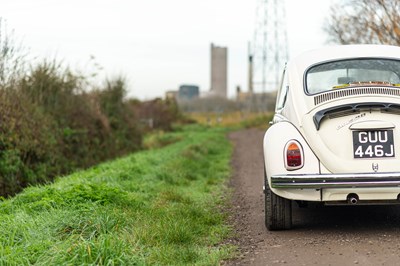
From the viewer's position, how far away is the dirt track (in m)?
5.36

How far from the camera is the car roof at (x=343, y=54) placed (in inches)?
272

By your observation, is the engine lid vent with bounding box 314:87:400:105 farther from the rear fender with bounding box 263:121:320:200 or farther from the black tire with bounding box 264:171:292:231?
the black tire with bounding box 264:171:292:231

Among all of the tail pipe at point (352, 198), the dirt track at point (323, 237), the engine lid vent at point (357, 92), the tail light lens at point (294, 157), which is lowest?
the dirt track at point (323, 237)

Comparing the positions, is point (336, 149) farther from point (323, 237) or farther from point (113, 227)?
point (113, 227)

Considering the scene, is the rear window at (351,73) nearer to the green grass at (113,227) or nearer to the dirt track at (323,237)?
the dirt track at (323,237)

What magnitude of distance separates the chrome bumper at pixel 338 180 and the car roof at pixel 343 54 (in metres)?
1.53

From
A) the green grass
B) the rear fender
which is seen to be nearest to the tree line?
the green grass

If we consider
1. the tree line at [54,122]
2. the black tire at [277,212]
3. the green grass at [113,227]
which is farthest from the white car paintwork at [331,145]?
the tree line at [54,122]

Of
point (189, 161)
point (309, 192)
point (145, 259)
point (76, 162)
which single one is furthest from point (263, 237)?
point (76, 162)

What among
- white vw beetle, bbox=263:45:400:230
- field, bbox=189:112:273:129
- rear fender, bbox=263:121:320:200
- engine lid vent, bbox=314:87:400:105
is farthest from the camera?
field, bbox=189:112:273:129

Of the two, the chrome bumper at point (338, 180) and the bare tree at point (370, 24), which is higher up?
the bare tree at point (370, 24)

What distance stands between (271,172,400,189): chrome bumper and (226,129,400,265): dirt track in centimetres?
56

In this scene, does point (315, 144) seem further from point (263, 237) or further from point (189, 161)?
point (189, 161)

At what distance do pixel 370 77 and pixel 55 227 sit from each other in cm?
371
